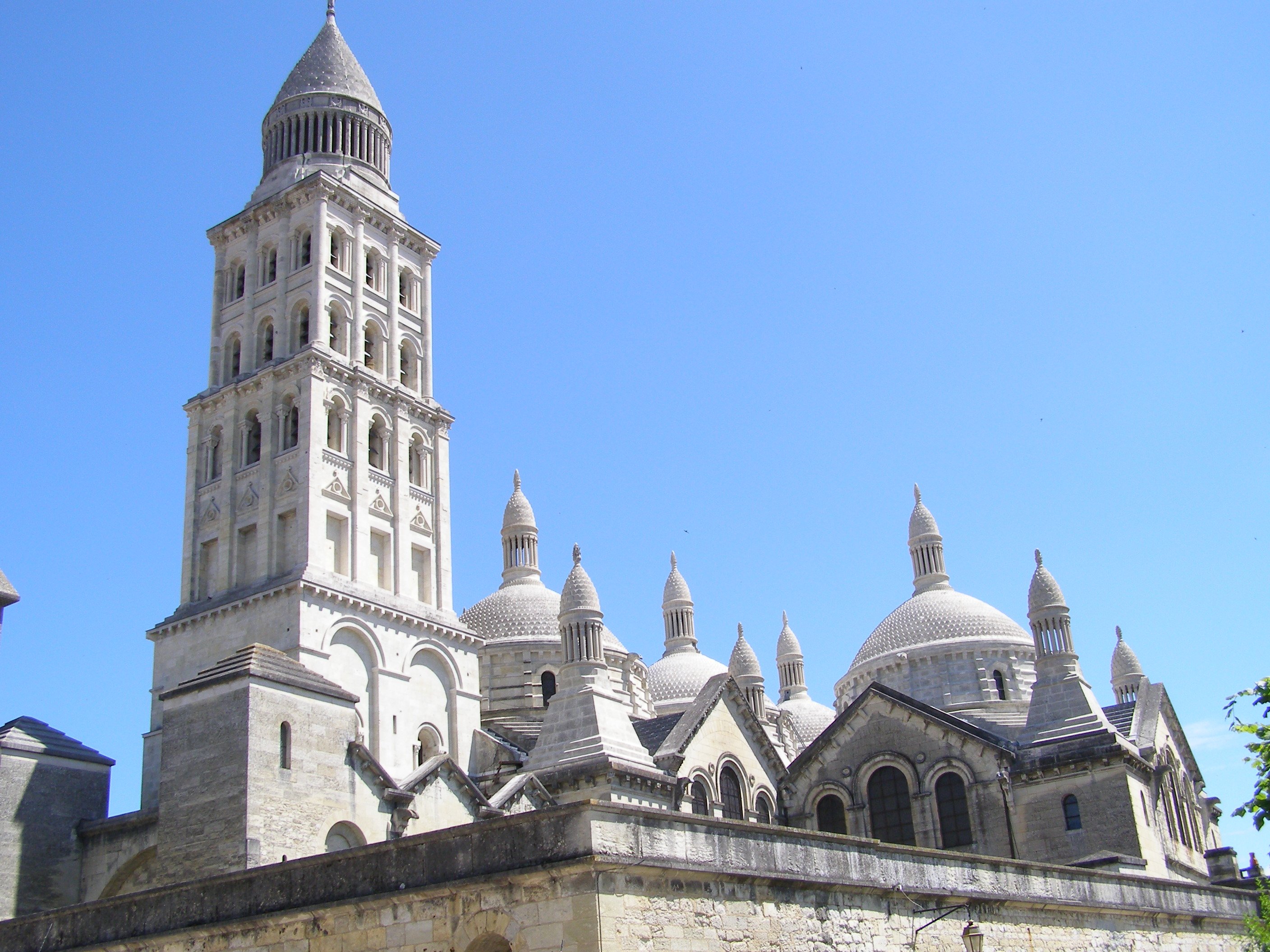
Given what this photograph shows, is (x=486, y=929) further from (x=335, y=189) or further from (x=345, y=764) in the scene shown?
(x=335, y=189)

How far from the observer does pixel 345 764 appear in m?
27.4

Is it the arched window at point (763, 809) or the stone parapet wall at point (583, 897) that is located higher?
the arched window at point (763, 809)

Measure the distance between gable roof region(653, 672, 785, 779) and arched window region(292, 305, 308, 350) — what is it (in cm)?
1788

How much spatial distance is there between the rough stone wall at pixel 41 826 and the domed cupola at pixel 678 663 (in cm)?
3195

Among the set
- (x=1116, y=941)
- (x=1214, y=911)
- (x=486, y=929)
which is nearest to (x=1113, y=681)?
(x=1214, y=911)

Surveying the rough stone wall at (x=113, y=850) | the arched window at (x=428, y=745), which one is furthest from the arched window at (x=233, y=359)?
the rough stone wall at (x=113, y=850)

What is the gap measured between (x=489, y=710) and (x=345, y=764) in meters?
24.1

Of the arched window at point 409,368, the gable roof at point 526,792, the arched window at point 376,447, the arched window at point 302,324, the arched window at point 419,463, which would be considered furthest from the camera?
the arched window at point 409,368

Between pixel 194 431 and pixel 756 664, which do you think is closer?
pixel 194 431

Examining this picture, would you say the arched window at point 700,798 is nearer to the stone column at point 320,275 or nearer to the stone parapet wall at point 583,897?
the stone parapet wall at point 583,897

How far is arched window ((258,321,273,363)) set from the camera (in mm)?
45062

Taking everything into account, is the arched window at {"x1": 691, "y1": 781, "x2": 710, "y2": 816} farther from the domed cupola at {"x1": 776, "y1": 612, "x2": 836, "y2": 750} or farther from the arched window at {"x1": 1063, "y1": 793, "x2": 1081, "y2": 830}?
the domed cupola at {"x1": 776, "y1": 612, "x2": 836, "y2": 750}

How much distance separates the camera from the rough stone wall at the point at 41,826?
29719mm

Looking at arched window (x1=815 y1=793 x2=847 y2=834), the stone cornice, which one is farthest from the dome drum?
arched window (x1=815 y1=793 x2=847 y2=834)
